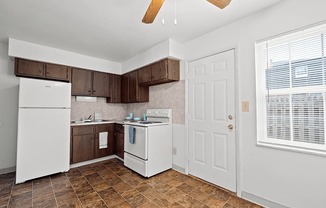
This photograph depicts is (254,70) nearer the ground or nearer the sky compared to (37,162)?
nearer the sky

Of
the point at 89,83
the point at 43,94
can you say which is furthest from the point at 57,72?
the point at 43,94

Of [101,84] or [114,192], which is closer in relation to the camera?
[114,192]

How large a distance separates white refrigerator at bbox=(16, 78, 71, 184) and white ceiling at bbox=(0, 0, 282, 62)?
33.6 inches

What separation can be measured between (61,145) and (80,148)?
482 mm

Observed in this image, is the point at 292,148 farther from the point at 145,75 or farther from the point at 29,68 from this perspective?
the point at 29,68

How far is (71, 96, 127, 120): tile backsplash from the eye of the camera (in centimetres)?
378

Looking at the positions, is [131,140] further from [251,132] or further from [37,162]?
[251,132]

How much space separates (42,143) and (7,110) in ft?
3.74

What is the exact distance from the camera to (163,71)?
2969 mm

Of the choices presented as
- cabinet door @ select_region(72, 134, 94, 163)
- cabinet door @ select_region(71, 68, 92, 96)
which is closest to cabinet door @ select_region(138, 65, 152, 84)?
cabinet door @ select_region(71, 68, 92, 96)

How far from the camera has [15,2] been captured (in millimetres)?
1872

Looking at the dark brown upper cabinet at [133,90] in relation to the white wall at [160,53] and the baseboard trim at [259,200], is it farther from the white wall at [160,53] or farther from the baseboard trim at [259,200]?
the baseboard trim at [259,200]

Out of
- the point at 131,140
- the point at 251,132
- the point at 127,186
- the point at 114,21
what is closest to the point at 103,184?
the point at 127,186

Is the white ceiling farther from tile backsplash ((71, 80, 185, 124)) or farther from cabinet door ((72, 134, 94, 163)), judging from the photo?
cabinet door ((72, 134, 94, 163))
